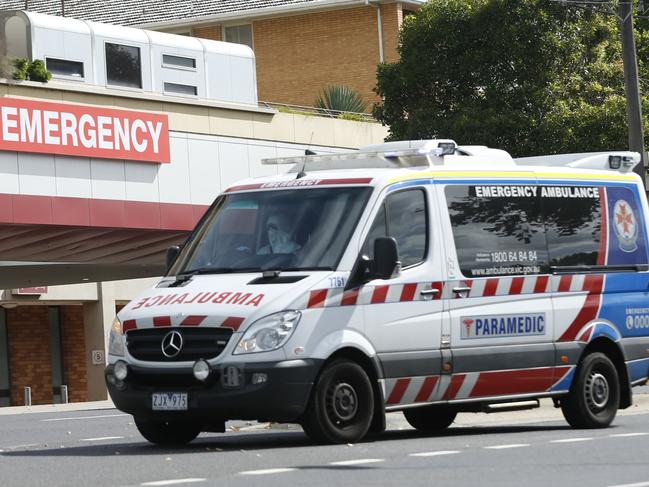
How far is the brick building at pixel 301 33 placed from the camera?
5222 centimetres

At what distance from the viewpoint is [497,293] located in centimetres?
1445

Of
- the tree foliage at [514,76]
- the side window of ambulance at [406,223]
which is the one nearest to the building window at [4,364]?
the tree foliage at [514,76]

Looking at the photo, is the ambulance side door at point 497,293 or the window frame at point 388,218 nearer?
the window frame at point 388,218

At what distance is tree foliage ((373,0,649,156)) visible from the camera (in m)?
32.9

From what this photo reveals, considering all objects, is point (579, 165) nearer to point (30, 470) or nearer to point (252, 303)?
point (252, 303)

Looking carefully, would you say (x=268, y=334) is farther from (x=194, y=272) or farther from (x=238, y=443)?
(x=238, y=443)

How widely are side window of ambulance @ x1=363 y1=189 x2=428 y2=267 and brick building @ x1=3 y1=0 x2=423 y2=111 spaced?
38018 mm

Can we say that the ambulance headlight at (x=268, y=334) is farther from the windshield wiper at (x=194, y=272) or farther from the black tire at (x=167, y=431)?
the black tire at (x=167, y=431)

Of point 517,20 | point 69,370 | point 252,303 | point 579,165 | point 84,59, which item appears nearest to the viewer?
point 252,303

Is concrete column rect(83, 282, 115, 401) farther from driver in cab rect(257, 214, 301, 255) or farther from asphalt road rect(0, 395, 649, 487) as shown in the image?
driver in cab rect(257, 214, 301, 255)

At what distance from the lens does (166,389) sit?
42.8 ft

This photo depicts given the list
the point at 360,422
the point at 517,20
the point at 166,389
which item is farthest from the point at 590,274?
the point at 517,20

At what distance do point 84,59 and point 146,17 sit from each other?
1899 centimetres

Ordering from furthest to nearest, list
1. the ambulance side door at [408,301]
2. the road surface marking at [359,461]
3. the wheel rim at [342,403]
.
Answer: the ambulance side door at [408,301], the wheel rim at [342,403], the road surface marking at [359,461]
